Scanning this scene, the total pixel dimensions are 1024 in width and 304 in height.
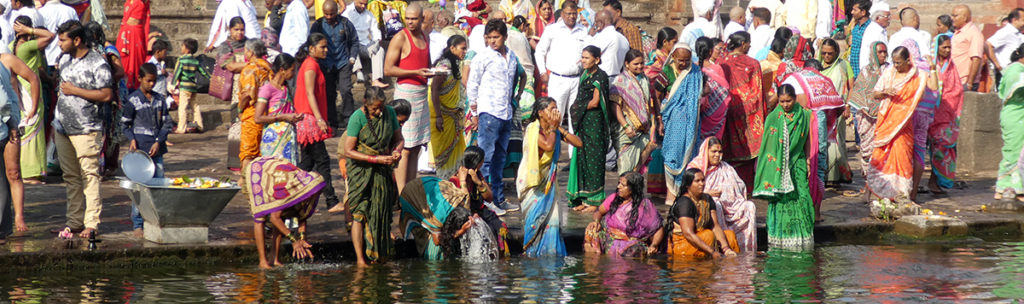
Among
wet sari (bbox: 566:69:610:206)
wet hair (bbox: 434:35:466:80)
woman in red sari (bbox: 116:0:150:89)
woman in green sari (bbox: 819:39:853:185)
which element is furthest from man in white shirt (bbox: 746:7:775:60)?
woman in red sari (bbox: 116:0:150:89)

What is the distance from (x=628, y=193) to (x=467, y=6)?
6.94 m

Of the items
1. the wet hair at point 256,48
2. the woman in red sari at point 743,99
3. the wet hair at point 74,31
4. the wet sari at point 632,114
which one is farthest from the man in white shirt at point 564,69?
the wet hair at point 74,31

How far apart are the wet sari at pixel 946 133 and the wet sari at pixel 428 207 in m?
5.81

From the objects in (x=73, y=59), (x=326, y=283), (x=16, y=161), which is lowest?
(x=326, y=283)

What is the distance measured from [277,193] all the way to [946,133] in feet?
24.3

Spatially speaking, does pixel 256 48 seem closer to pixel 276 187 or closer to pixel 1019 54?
pixel 276 187

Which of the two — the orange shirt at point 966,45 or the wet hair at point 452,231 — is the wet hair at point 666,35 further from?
the orange shirt at point 966,45

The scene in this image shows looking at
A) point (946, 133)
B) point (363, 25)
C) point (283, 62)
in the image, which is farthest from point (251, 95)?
point (946, 133)

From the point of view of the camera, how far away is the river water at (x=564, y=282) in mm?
8570

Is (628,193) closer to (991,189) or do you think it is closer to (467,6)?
(991,189)

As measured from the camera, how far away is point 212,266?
31.3ft

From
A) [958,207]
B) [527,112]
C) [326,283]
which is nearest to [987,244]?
[958,207]

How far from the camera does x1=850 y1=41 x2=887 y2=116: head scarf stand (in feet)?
43.8

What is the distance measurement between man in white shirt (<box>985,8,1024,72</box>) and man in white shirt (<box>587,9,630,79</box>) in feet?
18.9
